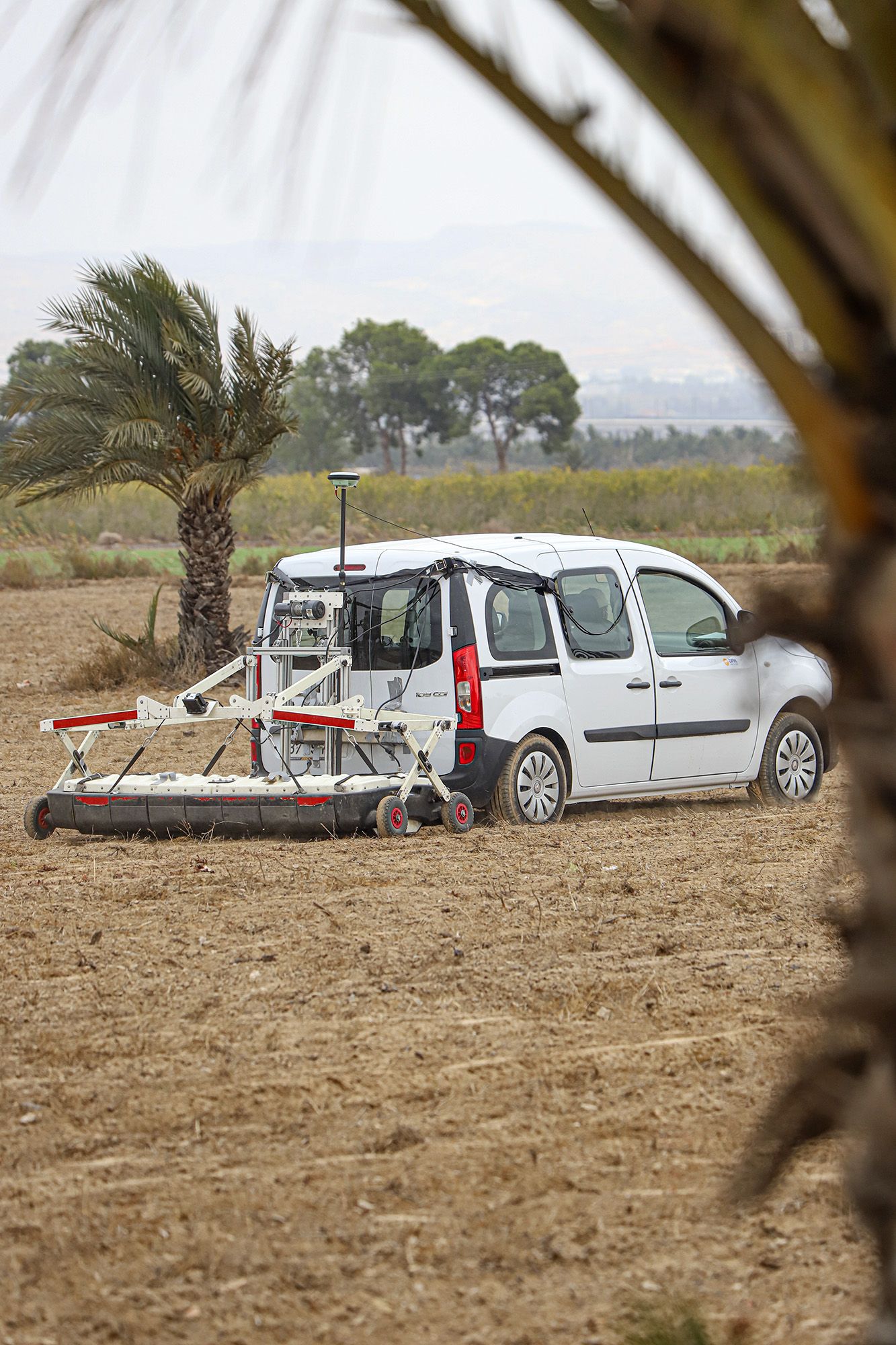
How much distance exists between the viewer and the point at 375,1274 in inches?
148

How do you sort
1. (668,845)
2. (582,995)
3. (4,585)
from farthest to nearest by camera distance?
(4,585), (668,845), (582,995)

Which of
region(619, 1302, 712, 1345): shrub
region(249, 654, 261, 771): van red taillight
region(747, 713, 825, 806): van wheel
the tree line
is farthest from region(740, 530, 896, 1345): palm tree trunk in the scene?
the tree line

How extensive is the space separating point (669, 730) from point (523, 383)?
8435 centimetres

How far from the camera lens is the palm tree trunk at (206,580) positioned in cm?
1912

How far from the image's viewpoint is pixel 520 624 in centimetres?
969

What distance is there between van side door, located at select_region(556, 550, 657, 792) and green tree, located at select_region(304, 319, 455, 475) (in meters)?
83.4

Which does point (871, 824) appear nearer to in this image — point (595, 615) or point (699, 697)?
point (595, 615)

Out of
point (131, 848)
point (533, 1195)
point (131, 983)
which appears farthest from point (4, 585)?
point (533, 1195)

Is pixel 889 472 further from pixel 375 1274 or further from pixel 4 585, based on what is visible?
pixel 4 585

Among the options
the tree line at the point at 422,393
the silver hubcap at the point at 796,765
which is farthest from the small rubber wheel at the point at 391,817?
the tree line at the point at 422,393

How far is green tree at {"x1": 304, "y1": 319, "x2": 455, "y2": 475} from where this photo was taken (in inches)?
3642

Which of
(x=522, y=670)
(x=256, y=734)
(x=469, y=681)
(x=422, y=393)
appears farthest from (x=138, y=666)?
(x=422, y=393)

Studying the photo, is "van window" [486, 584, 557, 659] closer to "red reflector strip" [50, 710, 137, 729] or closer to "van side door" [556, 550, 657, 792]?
"van side door" [556, 550, 657, 792]

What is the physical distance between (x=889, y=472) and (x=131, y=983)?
508 centimetres
